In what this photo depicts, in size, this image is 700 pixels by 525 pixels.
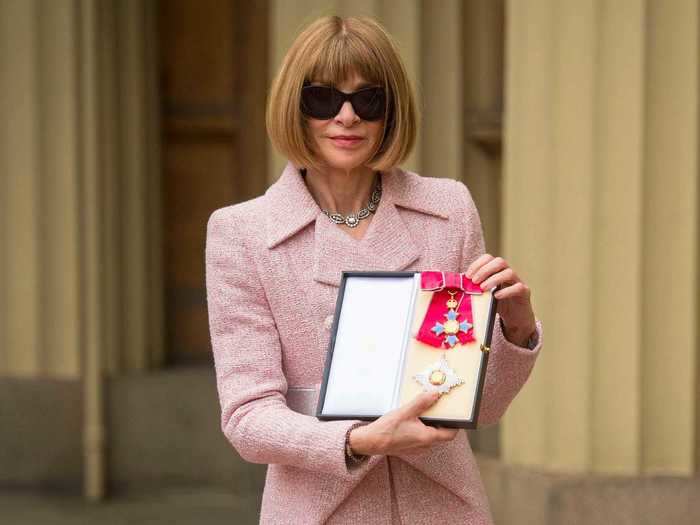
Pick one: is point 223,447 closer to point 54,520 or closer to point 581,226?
point 54,520

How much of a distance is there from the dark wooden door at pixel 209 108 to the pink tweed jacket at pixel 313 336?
4927 mm

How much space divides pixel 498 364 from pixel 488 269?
0.81ft

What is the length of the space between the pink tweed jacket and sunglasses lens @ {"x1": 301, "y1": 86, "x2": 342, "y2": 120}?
6.8 inches

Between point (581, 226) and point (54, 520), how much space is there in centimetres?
305

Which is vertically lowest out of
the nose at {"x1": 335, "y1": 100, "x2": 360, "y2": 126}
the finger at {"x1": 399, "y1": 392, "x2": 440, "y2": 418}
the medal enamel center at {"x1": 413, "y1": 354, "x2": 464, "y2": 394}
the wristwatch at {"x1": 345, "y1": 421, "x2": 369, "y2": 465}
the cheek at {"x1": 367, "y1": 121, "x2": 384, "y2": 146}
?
the wristwatch at {"x1": 345, "y1": 421, "x2": 369, "y2": 465}

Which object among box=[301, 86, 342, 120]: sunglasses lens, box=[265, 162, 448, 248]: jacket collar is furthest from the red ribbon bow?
box=[301, 86, 342, 120]: sunglasses lens

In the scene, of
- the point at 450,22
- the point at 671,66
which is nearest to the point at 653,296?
the point at 671,66

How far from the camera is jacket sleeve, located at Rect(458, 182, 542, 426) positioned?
2.11 m

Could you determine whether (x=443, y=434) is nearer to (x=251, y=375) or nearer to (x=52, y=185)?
(x=251, y=375)

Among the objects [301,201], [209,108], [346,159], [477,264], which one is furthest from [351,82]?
[209,108]

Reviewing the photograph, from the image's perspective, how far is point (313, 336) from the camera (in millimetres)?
2123

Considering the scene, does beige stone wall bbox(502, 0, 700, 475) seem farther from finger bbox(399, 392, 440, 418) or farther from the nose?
finger bbox(399, 392, 440, 418)

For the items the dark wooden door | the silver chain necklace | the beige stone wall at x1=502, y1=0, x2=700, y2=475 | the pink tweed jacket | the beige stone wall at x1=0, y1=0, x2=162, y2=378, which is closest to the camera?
the pink tweed jacket

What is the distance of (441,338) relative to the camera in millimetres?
1956
